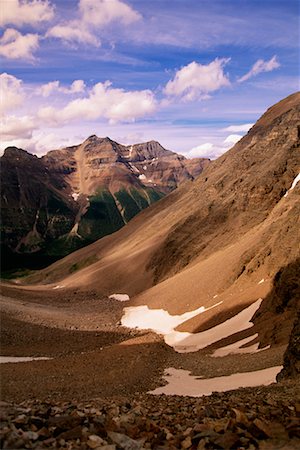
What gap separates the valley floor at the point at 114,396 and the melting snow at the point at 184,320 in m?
2.58

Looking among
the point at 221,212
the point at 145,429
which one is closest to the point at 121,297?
the point at 221,212

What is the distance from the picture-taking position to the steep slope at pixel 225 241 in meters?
50.6

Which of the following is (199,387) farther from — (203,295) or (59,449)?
(203,295)

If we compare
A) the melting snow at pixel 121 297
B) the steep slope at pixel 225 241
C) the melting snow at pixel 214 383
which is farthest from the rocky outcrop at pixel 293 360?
the melting snow at pixel 121 297

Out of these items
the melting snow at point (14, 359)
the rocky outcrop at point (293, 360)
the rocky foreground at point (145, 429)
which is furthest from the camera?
the melting snow at point (14, 359)

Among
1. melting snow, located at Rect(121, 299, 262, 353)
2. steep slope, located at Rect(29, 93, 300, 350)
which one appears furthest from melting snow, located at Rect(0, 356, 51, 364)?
steep slope, located at Rect(29, 93, 300, 350)

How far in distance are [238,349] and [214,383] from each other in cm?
1112

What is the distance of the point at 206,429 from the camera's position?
923cm

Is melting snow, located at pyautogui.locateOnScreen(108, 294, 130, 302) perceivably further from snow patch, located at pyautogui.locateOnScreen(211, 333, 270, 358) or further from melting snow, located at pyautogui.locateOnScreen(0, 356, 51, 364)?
melting snow, located at pyautogui.locateOnScreen(0, 356, 51, 364)

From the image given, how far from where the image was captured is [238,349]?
1439 inches

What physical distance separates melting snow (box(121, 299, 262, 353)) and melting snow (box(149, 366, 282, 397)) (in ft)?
42.5

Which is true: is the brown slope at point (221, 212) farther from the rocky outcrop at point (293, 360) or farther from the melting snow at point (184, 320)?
the rocky outcrop at point (293, 360)

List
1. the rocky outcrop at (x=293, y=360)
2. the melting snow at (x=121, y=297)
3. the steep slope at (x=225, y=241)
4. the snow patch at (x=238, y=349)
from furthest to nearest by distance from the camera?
the melting snow at (x=121, y=297), the steep slope at (x=225, y=241), the snow patch at (x=238, y=349), the rocky outcrop at (x=293, y=360)

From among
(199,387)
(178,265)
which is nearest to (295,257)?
(199,387)
